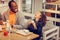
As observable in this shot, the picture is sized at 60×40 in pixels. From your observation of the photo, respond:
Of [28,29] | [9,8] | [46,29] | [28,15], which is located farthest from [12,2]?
[46,29]

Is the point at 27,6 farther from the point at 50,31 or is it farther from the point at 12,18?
the point at 50,31

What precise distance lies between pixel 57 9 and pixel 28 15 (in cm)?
34

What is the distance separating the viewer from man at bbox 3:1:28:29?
61.9 inches

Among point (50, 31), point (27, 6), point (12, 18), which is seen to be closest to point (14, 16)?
point (12, 18)

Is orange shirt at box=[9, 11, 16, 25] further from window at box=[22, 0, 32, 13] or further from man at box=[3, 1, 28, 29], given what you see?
window at box=[22, 0, 32, 13]

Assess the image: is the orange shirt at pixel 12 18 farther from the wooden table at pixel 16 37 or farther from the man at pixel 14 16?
the wooden table at pixel 16 37

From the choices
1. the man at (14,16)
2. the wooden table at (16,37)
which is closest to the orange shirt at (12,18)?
the man at (14,16)

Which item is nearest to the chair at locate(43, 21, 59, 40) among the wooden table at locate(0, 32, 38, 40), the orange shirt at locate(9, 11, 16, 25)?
the wooden table at locate(0, 32, 38, 40)

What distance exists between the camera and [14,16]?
1599 millimetres

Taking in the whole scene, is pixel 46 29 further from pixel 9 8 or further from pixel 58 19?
pixel 9 8

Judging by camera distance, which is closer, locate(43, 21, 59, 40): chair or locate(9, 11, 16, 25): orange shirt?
locate(9, 11, 16, 25): orange shirt

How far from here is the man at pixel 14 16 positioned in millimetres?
1572

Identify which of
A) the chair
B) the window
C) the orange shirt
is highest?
the window

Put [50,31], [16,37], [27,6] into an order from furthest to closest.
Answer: [50,31] < [27,6] < [16,37]
